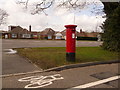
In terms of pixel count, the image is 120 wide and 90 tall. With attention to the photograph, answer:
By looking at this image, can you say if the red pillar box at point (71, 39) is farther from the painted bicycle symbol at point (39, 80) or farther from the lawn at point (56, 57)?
the painted bicycle symbol at point (39, 80)

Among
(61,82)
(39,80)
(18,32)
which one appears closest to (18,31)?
(18,32)

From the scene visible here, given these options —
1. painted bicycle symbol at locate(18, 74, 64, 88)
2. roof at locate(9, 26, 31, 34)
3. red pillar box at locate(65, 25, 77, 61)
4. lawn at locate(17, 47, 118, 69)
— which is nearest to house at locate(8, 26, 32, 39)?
roof at locate(9, 26, 31, 34)

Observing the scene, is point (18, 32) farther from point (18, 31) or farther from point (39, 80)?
point (39, 80)

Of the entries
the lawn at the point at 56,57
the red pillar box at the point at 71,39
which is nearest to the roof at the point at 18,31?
the lawn at the point at 56,57

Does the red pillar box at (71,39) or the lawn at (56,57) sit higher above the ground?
the red pillar box at (71,39)

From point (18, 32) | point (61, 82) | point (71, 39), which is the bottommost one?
point (61, 82)

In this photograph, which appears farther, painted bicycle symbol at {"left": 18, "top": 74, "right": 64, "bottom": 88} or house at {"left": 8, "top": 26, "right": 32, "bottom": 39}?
house at {"left": 8, "top": 26, "right": 32, "bottom": 39}

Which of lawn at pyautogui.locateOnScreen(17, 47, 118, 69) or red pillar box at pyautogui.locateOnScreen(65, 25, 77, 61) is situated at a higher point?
red pillar box at pyautogui.locateOnScreen(65, 25, 77, 61)

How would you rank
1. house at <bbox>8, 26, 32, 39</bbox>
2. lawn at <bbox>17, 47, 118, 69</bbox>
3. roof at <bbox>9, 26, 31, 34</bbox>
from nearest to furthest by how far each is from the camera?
lawn at <bbox>17, 47, 118, 69</bbox> < house at <bbox>8, 26, 32, 39</bbox> < roof at <bbox>9, 26, 31, 34</bbox>

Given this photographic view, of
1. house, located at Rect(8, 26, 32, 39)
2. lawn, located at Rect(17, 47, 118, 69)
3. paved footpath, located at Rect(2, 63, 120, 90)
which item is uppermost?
house, located at Rect(8, 26, 32, 39)

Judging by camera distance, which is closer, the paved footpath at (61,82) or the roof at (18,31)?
the paved footpath at (61,82)

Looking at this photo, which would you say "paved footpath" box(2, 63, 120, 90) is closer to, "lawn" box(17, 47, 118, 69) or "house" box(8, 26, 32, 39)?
"lawn" box(17, 47, 118, 69)

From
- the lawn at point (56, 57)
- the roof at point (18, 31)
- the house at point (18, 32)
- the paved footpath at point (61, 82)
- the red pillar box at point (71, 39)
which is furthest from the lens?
the roof at point (18, 31)

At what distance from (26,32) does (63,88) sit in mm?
62996
